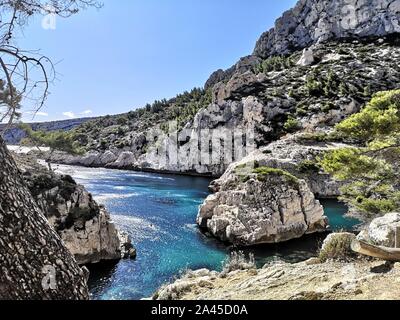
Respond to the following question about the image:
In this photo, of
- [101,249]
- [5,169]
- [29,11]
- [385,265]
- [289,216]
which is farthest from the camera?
[289,216]

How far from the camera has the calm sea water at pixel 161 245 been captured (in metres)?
21.0

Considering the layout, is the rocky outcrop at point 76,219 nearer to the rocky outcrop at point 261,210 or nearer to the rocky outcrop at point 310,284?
the rocky outcrop at point 261,210

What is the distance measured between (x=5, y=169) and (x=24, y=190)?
26 centimetres

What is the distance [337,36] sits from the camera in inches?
4082

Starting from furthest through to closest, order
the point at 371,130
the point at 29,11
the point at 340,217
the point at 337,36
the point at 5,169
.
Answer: the point at 337,36 → the point at 340,217 → the point at 371,130 → the point at 29,11 → the point at 5,169

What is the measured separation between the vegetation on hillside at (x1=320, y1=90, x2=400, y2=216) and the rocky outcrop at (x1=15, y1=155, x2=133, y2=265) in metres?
16.5

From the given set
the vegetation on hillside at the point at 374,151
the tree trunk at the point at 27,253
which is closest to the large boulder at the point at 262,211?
the vegetation on hillside at the point at 374,151

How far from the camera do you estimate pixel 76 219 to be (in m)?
25.5

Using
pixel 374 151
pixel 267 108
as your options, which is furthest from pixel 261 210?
pixel 267 108

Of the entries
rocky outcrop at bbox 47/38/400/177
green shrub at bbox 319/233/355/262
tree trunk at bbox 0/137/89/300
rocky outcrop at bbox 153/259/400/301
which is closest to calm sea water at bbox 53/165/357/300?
green shrub at bbox 319/233/355/262

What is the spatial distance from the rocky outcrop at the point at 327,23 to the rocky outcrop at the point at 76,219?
9658 cm

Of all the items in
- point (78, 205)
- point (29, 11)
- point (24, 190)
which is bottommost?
point (78, 205)
